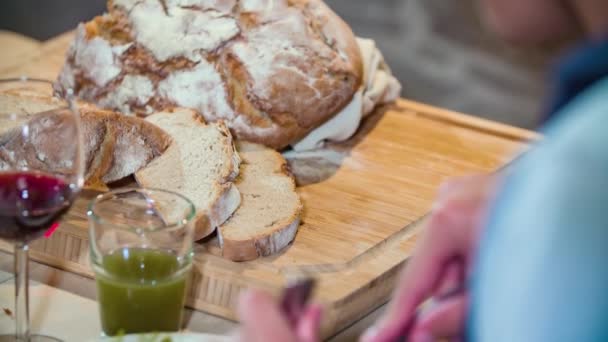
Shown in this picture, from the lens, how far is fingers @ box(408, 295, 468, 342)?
33.5 inches

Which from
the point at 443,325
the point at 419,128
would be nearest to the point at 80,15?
the point at 419,128

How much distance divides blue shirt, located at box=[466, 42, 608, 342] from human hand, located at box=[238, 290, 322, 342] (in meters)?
0.17

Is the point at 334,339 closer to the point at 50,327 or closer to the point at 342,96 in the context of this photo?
the point at 50,327

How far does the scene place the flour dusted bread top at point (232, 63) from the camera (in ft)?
6.11

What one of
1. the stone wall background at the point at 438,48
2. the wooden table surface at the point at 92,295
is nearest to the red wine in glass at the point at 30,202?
the wooden table surface at the point at 92,295

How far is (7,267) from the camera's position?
151cm

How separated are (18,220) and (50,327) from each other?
26 cm

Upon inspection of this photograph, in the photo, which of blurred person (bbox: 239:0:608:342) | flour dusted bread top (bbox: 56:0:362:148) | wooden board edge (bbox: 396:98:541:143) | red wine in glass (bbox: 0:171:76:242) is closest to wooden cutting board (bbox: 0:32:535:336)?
wooden board edge (bbox: 396:98:541:143)

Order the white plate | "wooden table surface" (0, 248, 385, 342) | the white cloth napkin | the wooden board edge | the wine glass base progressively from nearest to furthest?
the white plate < the wine glass base < "wooden table surface" (0, 248, 385, 342) < the white cloth napkin < the wooden board edge

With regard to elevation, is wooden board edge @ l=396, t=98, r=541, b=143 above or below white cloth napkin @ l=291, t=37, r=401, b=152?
below

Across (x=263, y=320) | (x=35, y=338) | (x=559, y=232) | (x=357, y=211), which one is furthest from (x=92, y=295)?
(x=559, y=232)

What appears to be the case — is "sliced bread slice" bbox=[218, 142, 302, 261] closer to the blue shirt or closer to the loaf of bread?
the loaf of bread

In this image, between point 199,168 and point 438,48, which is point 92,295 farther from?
point 438,48

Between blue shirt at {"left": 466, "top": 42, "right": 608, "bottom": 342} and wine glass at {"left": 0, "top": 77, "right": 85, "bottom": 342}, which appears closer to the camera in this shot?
blue shirt at {"left": 466, "top": 42, "right": 608, "bottom": 342}
